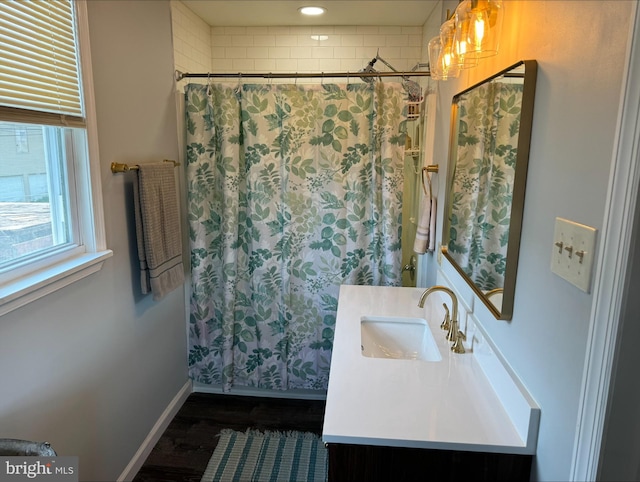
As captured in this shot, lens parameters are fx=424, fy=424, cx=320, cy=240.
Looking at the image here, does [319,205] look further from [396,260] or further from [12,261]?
[12,261]

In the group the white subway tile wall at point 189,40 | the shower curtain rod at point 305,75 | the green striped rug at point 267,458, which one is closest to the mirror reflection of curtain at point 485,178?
the shower curtain rod at point 305,75

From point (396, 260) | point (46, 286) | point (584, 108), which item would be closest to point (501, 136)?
point (584, 108)

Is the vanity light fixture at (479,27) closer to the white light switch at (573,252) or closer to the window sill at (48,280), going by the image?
the white light switch at (573,252)

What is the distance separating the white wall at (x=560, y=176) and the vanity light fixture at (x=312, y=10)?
1.53 m

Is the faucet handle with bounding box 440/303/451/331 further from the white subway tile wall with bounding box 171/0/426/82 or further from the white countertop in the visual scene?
the white subway tile wall with bounding box 171/0/426/82

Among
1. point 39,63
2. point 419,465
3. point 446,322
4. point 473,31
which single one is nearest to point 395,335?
point 446,322

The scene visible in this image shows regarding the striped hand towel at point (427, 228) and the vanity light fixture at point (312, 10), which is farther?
the vanity light fixture at point (312, 10)

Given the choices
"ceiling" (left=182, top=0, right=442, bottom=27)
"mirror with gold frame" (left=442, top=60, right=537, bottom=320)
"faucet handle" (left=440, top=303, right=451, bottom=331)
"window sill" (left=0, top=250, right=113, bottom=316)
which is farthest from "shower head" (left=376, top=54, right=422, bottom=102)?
"window sill" (left=0, top=250, right=113, bottom=316)

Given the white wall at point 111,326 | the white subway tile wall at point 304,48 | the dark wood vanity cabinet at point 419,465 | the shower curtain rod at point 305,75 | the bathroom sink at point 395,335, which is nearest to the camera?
the dark wood vanity cabinet at point 419,465

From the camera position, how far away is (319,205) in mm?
2551

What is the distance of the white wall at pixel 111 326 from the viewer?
1.38 meters

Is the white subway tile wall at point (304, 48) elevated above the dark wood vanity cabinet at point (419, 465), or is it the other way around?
the white subway tile wall at point (304, 48)

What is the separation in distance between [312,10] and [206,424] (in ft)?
8.29

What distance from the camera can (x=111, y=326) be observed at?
183 cm
